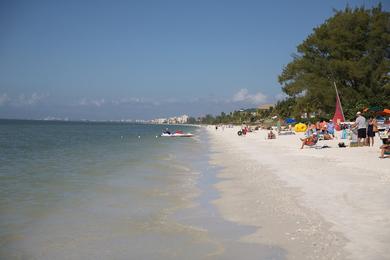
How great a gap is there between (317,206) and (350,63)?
33573 mm

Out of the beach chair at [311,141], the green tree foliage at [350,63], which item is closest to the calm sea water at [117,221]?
the beach chair at [311,141]

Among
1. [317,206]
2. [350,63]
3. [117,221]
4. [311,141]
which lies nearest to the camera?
[117,221]

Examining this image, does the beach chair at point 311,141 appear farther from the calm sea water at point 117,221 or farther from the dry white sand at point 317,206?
the calm sea water at point 117,221

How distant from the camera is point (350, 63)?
37812 mm

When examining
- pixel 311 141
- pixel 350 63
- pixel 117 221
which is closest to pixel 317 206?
pixel 117 221

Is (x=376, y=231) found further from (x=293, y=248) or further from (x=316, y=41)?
(x=316, y=41)

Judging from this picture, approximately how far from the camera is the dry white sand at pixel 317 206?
17.1 ft

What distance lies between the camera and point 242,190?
10.2m

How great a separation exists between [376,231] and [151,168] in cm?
1157

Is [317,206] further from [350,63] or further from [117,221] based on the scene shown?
[350,63]

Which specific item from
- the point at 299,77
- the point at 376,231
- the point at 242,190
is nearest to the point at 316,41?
the point at 299,77

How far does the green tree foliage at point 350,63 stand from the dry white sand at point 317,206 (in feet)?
88.6

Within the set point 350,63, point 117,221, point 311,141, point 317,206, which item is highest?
point 350,63

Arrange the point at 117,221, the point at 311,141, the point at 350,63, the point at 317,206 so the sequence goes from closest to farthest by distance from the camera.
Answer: the point at 117,221
the point at 317,206
the point at 311,141
the point at 350,63
